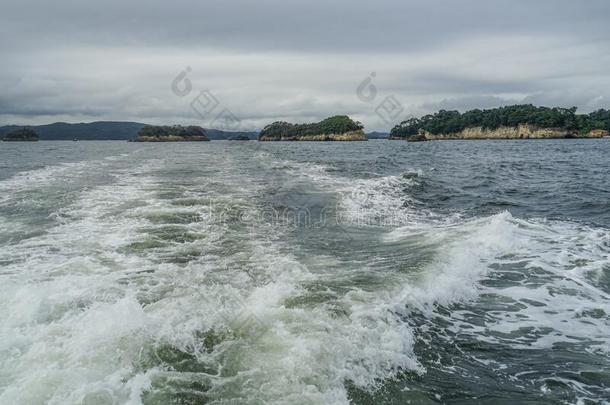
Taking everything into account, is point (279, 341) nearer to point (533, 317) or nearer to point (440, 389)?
point (440, 389)

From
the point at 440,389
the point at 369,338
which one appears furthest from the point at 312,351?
the point at 440,389

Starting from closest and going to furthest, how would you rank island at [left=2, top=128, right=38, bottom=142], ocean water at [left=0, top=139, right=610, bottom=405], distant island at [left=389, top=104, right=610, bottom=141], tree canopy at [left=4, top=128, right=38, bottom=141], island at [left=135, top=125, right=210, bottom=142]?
ocean water at [left=0, top=139, right=610, bottom=405]
distant island at [left=389, top=104, right=610, bottom=141]
tree canopy at [left=4, top=128, right=38, bottom=141]
island at [left=2, top=128, right=38, bottom=142]
island at [left=135, top=125, right=210, bottom=142]

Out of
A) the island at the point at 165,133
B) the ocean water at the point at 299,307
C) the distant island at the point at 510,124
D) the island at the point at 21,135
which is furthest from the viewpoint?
the island at the point at 165,133

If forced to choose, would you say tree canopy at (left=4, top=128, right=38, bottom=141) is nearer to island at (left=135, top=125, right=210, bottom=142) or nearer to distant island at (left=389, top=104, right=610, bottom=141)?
island at (left=135, top=125, right=210, bottom=142)

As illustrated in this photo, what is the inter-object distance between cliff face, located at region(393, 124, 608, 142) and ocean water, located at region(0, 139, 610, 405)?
141093 millimetres

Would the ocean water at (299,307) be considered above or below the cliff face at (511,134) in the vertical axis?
below

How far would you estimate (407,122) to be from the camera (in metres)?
185

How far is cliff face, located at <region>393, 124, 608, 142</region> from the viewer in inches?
5315

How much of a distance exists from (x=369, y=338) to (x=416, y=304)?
1583 millimetres

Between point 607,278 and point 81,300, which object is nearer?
point 81,300

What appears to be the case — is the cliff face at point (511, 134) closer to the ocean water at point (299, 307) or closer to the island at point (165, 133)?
the island at point (165, 133)

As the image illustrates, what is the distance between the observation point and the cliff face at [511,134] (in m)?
135

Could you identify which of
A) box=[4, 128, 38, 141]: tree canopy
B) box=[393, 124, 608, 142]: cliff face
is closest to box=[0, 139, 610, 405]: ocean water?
box=[393, 124, 608, 142]: cliff face

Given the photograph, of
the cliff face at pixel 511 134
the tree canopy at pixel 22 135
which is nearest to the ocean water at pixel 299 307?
the cliff face at pixel 511 134
